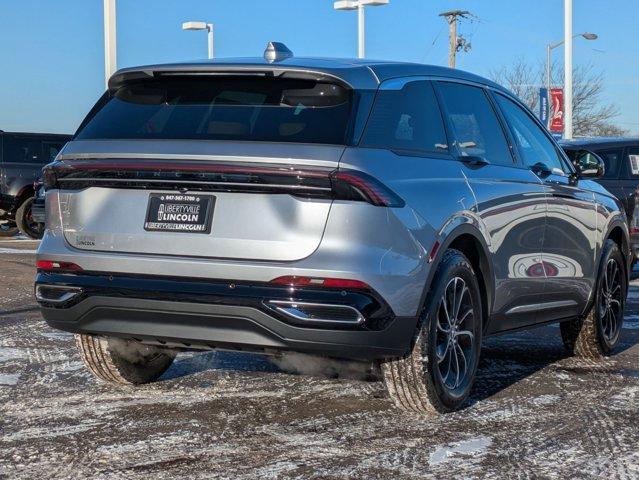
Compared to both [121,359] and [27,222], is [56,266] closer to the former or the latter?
[121,359]

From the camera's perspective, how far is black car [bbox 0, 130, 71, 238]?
69.1ft

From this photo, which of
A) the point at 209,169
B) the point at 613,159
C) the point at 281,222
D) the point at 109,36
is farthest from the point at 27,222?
the point at 281,222

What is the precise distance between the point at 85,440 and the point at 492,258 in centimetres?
229

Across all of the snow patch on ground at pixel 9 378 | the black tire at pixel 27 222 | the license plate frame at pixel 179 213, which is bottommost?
the black tire at pixel 27 222

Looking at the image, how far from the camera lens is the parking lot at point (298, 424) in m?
4.45

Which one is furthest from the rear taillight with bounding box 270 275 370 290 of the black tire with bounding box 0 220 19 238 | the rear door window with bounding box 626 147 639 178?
the black tire with bounding box 0 220 19 238

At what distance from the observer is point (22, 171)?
2147cm

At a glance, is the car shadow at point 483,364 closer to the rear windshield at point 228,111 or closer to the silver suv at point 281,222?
the silver suv at point 281,222

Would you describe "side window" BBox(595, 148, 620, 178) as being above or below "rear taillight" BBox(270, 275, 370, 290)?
below

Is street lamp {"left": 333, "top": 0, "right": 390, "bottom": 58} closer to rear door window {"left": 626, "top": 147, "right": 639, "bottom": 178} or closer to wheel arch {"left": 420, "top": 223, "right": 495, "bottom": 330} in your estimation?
rear door window {"left": 626, "top": 147, "right": 639, "bottom": 178}

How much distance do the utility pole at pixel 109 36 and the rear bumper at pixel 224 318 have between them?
38.1 feet

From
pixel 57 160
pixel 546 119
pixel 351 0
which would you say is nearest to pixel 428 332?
pixel 57 160

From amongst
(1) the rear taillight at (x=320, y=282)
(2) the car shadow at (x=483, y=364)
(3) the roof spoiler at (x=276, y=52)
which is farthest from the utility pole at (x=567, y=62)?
(1) the rear taillight at (x=320, y=282)

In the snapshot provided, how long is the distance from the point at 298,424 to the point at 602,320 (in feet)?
10.1
